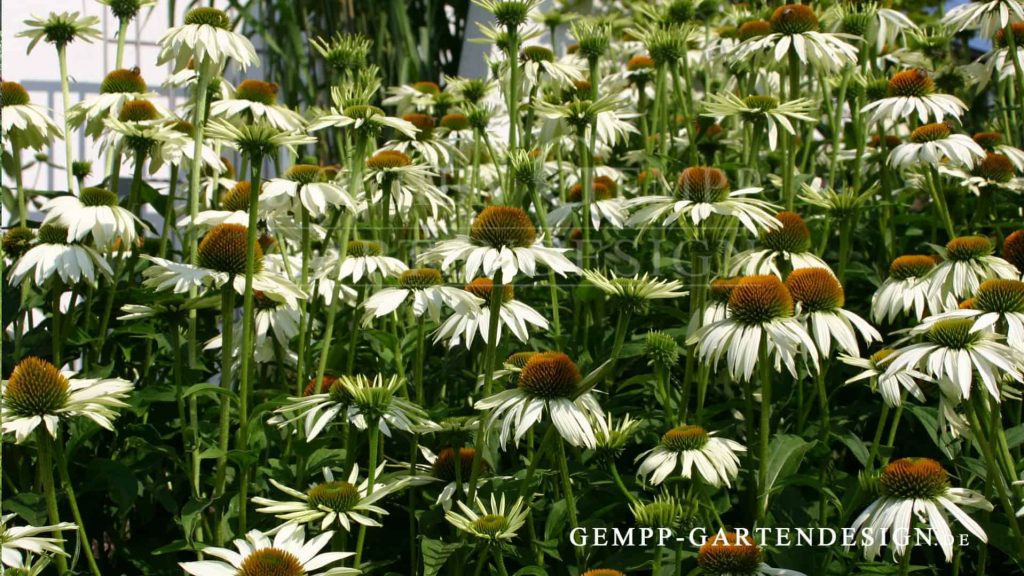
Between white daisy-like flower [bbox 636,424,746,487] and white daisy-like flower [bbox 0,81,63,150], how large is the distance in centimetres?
169

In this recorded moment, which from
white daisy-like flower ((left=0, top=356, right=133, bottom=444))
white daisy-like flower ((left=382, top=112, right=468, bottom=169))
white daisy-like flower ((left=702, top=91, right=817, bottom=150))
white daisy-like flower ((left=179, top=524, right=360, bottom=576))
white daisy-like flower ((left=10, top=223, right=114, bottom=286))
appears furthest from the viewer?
white daisy-like flower ((left=382, top=112, right=468, bottom=169))

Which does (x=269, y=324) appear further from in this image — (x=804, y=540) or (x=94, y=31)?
(x=804, y=540)

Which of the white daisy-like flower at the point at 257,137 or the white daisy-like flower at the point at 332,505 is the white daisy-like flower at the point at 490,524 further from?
the white daisy-like flower at the point at 257,137

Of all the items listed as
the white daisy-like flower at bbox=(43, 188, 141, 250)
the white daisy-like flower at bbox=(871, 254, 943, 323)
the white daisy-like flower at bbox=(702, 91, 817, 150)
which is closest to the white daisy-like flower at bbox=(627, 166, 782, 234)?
the white daisy-like flower at bbox=(702, 91, 817, 150)

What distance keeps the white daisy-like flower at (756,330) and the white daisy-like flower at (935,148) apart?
92cm

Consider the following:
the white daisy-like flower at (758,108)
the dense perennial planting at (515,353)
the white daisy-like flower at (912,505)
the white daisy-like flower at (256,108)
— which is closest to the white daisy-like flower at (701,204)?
the dense perennial planting at (515,353)

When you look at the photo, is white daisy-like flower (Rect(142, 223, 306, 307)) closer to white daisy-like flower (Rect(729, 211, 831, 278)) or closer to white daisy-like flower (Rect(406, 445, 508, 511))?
white daisy-like flower (Rect(406, 445, 508, 511))

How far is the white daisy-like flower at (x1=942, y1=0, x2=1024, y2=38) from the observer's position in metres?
2.71

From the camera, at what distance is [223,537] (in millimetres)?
1911

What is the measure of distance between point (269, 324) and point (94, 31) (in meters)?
1.07

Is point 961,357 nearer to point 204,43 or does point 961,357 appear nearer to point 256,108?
point 204,43

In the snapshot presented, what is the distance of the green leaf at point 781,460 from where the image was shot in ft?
6.23

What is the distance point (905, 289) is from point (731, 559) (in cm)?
96

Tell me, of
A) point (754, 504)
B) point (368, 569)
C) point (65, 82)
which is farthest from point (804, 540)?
point (65, 82)
